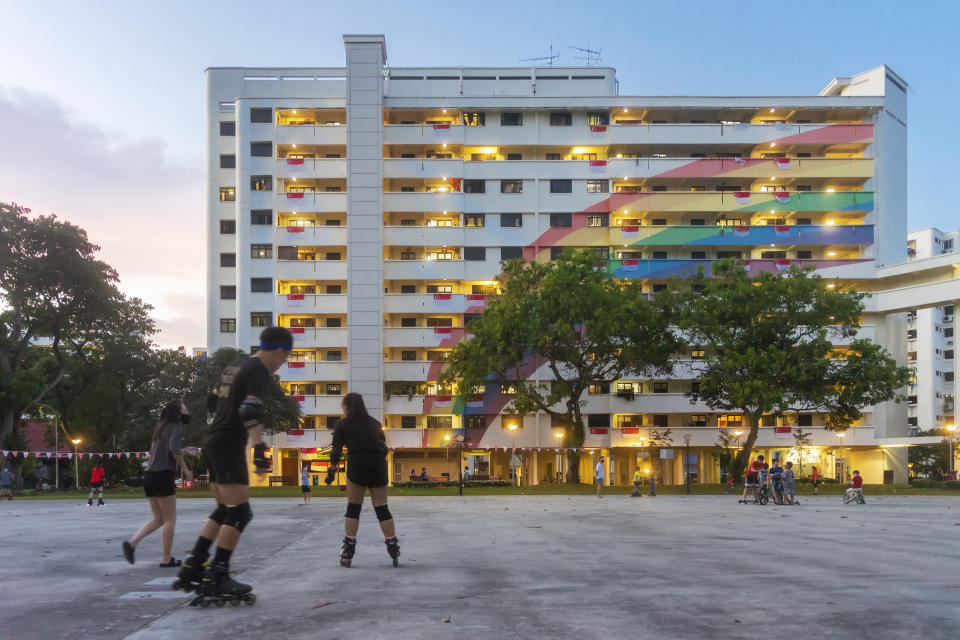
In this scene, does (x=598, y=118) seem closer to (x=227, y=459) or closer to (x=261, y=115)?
(x=261, y=115)

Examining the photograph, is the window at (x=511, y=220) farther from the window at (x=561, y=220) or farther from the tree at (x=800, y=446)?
the tree at (x=800, y=446)

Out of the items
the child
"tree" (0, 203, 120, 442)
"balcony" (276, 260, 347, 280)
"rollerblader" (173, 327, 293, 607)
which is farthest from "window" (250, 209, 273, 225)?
"rollerblader" (173, 327, 293, 607)

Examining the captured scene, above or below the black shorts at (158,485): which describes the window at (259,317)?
above

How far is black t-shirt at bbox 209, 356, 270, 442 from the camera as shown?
6.48m

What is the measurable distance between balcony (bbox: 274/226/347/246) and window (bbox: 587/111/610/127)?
2209 centimetres

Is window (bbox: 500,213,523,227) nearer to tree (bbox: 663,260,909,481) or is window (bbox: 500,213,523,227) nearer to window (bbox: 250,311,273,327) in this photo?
window (bbox: 250,311,273,327)

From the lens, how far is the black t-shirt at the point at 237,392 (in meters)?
6.48

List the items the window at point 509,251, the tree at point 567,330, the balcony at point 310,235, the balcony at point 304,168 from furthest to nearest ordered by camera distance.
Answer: the window at point 509,251 < the balcony at point 304,168 < the balcony at point 310,235 < the tree at point 567,330

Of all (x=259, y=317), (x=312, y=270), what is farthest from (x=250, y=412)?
(x=259, y=317)

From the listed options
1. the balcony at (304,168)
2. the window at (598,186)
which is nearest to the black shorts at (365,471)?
the balcony at (304,168)

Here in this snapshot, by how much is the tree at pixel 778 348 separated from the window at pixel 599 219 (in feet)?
69.3

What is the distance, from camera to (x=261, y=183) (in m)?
67.2

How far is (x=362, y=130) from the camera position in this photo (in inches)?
2511

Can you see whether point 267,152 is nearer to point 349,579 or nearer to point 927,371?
point 349,579
